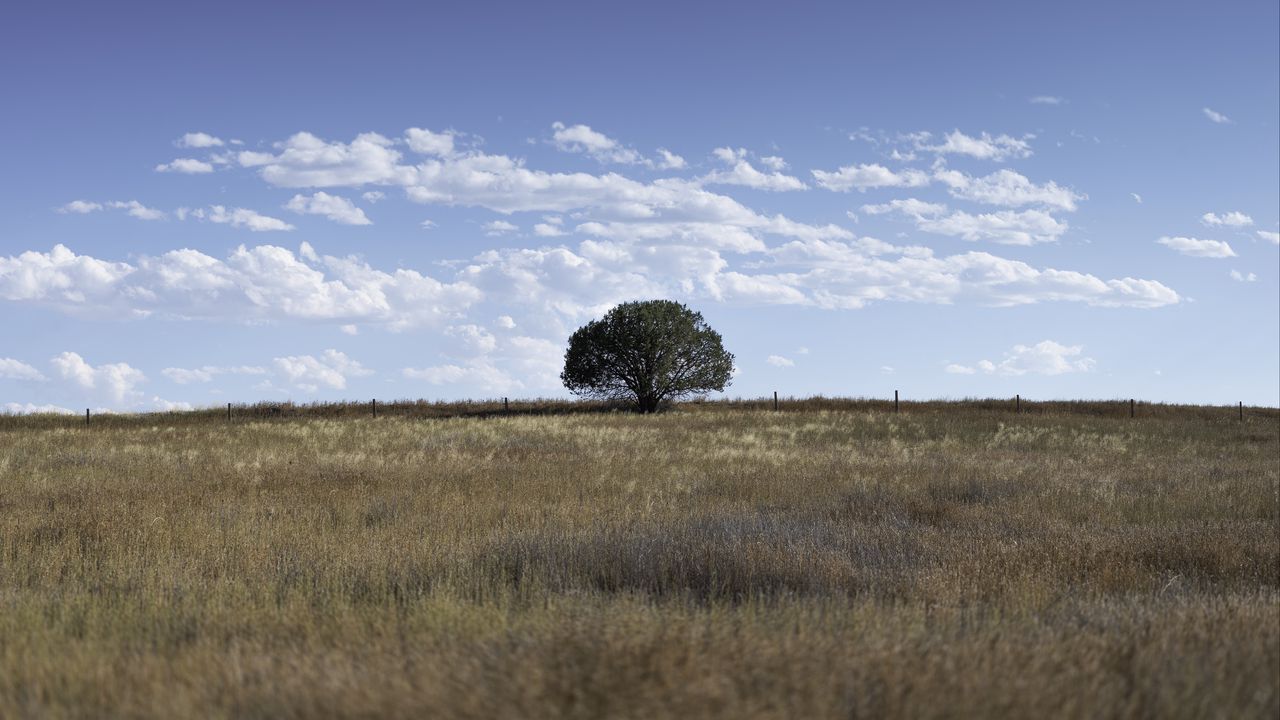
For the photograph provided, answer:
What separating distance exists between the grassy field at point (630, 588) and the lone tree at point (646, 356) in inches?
1142

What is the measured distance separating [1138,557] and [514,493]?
833 centimetres

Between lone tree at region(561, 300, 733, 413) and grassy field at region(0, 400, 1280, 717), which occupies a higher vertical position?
lone tree at region(561, 300, 733, 413)

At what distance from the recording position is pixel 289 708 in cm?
356

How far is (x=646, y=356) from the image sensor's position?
48.8 meters

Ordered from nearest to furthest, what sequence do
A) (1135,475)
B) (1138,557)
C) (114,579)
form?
(114,579), (1138,557), (1135,475)

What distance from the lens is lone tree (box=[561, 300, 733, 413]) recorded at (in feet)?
160

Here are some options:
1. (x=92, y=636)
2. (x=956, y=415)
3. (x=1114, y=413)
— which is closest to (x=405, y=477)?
(x=92, y=636)

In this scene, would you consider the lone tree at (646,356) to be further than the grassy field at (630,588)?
Yes

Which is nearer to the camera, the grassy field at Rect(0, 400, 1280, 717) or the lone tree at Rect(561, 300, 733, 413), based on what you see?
the grassy field at Rect(0, 400, 1280, 717)

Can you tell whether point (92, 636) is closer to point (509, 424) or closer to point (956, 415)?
point (509, 424)

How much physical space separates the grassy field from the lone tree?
95.1ft

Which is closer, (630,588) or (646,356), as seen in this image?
(630,588)

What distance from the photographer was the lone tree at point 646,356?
48.7 meters

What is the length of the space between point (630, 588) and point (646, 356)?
4204 centimetres
